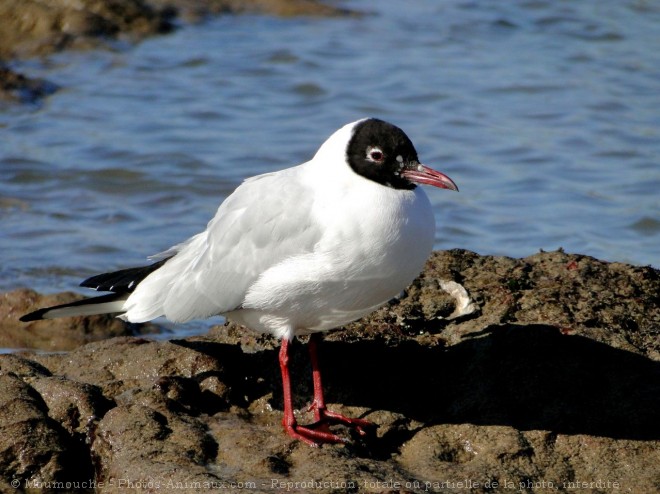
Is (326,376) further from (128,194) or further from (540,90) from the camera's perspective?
(540,90)

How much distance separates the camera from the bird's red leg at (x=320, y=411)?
5.58 meters

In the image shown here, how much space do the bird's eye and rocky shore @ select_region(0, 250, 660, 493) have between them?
3.68 feet

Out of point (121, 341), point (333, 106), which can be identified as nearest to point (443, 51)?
point (333, 106)

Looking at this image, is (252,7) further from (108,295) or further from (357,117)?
(108,295)

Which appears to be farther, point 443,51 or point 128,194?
point 443,51

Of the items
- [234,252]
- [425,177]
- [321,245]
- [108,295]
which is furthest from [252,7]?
[321,245]

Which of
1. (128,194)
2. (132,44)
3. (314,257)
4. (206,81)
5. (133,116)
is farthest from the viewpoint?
(132,44)

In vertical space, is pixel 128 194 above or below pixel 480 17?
below

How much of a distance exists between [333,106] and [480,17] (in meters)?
4.45

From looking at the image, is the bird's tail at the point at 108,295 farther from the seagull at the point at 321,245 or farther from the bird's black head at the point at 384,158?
the bird's black head at the point at 384,158

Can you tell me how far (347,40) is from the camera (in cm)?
1675

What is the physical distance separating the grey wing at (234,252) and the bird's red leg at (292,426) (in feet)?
1.35

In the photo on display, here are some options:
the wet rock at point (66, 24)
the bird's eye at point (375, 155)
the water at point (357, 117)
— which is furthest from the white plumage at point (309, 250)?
the wet rock at point (66, 24)

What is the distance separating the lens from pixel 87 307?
6711 mm
